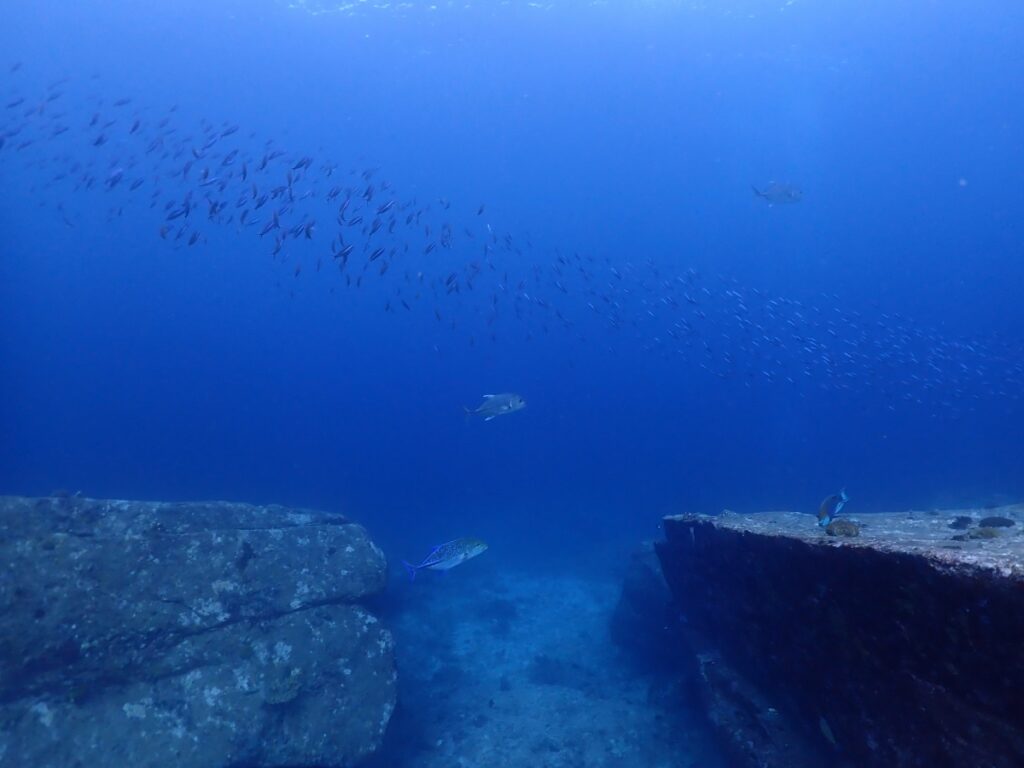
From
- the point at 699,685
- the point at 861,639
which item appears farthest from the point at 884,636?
the point at 699,685

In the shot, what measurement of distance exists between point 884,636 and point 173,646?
33.2ft

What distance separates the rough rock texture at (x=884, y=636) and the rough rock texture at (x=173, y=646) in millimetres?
6878

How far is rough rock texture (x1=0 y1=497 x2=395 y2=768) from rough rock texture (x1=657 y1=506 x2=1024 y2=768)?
688 centimetres

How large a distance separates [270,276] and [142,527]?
10371cm

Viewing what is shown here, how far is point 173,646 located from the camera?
9289mm

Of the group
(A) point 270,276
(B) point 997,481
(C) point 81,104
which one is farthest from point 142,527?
(A) point 270,276

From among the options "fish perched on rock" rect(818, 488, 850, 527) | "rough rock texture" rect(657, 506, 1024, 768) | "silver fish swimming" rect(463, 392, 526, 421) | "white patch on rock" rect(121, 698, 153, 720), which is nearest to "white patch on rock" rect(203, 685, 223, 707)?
"white patch on rock" rect(121, 698, 153, 720)

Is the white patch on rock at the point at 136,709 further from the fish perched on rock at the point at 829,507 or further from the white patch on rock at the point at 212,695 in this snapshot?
the fish perched on rock at the point at 829,507

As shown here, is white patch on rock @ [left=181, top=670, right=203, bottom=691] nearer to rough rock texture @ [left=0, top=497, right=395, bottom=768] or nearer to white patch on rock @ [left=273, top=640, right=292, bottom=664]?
rough rock texture @ [left=0, top=497, right=395, bottom=768]

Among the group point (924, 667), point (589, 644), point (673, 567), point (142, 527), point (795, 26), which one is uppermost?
point (795, 26)

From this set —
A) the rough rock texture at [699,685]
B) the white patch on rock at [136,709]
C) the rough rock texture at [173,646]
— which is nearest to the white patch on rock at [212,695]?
the rough rock texture at [173,646]

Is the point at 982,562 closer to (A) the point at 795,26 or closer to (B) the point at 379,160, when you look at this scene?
(A) the point at 795,26

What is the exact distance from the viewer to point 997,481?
38.8 metres

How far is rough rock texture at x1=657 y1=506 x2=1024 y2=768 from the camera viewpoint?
3803 mm
